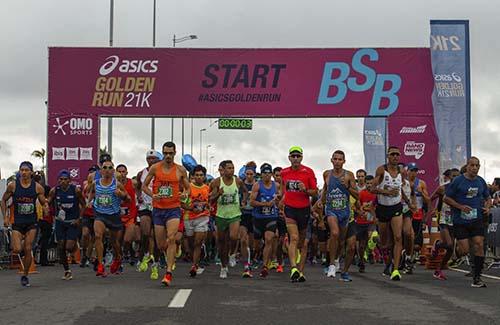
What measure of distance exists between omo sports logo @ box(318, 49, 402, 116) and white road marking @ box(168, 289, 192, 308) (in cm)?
1533

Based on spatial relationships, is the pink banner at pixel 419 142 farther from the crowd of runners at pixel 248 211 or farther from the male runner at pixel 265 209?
the male runner at pixel 265 209

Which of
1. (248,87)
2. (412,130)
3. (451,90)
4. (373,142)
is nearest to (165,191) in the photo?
(248,87)

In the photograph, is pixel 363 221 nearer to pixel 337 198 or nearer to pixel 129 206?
pixel 337 198

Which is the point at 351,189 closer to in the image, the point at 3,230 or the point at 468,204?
the point at 468,204

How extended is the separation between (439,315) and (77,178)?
18.4 meters

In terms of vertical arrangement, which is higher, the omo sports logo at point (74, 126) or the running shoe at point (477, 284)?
the omo sports logo at point (74, 126)

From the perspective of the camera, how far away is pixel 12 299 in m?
10.5

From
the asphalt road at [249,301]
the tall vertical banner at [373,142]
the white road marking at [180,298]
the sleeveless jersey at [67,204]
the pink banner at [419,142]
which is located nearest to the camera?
the asphalt road at [249,301]

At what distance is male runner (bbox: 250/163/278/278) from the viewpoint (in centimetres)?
1494

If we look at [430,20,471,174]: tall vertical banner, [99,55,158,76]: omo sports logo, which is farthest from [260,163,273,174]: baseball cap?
[99,55,158,76]: omo sports logo

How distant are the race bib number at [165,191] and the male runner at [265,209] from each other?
235 cm

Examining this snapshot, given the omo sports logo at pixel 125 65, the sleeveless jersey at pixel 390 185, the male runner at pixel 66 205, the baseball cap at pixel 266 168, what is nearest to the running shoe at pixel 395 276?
the sleeveless jersey at pixel 390 185

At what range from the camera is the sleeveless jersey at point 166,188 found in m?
13.0

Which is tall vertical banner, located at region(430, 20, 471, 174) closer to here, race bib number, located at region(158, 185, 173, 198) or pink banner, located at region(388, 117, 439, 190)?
pink banner, located at region(388, 117, 439, 190)
